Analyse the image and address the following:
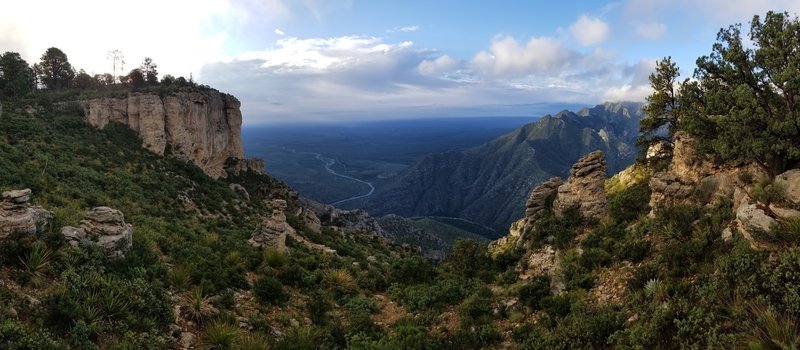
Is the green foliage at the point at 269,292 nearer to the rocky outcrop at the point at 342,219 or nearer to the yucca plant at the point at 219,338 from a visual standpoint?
the yucca plant at the point at 219,338

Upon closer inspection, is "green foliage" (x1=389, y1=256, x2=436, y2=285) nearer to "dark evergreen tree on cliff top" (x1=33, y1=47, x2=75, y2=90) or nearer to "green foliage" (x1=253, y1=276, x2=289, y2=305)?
"green foliage" (x1=253, y1=276, x2=289, y2=305)

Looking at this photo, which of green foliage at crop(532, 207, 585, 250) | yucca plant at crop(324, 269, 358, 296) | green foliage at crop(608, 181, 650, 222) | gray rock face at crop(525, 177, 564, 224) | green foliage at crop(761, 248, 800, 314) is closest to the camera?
green foliage at crop(761, 248, 800, 314)

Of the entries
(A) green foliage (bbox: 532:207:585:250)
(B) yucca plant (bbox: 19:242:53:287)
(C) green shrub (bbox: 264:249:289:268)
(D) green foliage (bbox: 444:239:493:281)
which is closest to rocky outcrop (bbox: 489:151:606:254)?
(A) green foliage (bbox: 532:207:585:250)

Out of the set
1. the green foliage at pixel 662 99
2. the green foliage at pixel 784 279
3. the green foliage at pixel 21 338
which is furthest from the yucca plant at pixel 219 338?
the green foliage at pixel 662 99

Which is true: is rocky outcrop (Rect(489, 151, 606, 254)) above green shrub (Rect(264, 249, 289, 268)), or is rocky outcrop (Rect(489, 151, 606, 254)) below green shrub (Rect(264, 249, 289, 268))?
above

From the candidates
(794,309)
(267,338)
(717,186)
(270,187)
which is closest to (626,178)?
(717,186)

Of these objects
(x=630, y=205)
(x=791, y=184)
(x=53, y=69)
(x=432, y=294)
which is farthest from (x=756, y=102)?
(x=53, y=69)

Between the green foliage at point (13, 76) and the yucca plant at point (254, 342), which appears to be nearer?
the yucca plant at point (254, 342)
